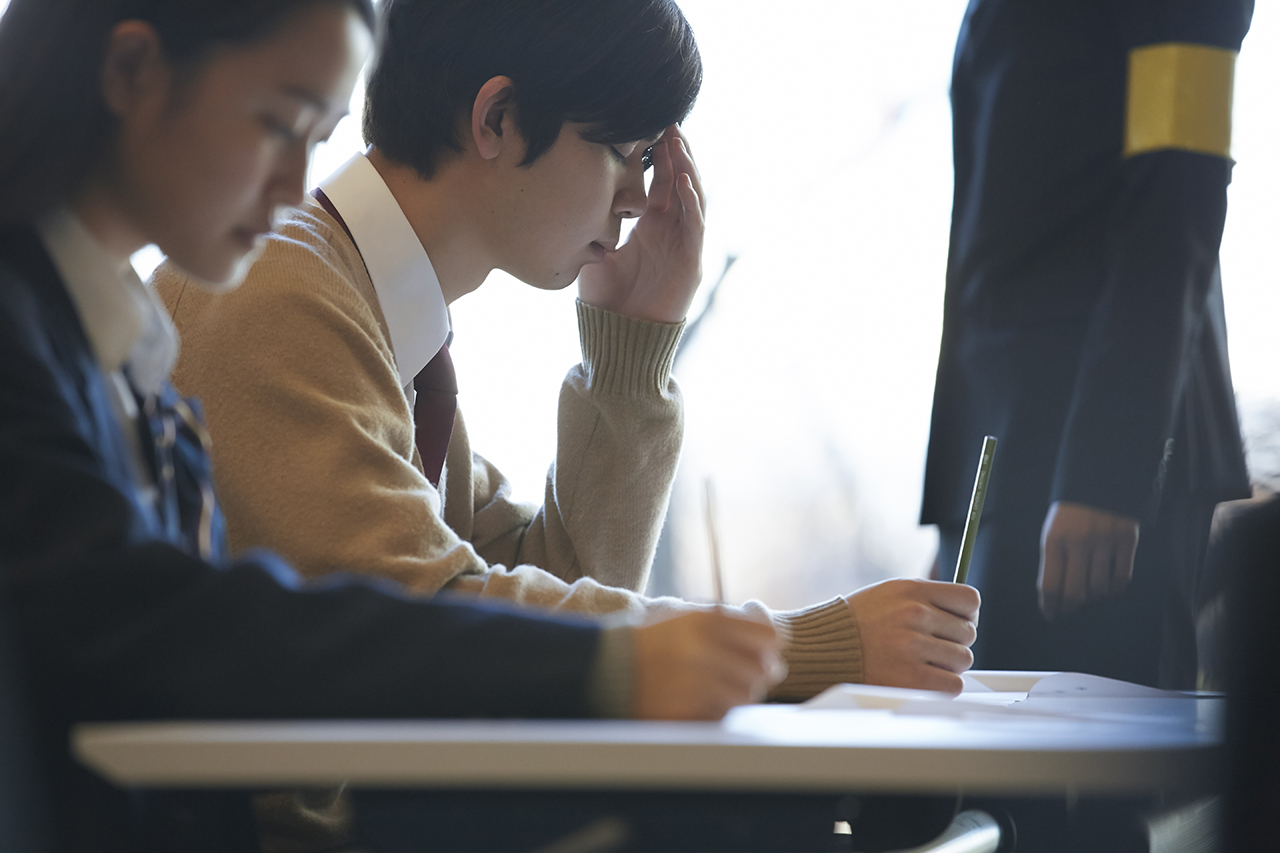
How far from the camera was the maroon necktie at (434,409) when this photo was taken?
1.17 m

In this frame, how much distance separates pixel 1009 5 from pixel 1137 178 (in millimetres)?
241

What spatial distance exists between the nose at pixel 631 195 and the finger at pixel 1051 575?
0.58 metres

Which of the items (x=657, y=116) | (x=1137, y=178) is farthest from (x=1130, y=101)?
A: (x=657, y=116)

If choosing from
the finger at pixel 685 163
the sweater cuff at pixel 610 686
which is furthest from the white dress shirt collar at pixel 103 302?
the finger at pixel 685 163

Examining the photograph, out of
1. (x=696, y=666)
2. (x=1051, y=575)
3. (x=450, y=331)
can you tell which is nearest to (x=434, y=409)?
(x=450, y=331)

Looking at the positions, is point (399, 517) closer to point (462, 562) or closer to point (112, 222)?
point (462, 562)

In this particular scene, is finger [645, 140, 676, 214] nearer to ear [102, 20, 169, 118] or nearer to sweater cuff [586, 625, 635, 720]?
ear [102, 20, 169, 118]

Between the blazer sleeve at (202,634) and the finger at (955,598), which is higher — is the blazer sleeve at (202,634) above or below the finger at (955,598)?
above

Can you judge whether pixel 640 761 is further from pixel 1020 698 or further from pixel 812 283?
pixel 812 283

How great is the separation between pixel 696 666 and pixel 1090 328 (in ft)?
2.69

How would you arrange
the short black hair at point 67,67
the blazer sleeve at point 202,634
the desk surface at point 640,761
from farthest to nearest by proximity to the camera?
1. the short black hair at point 67,67
2. the blazer sleeve at point 202,634
3. the desk surface at point 640,761

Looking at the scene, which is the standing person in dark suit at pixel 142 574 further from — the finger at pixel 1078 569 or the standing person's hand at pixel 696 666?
the finger at pixel 1078 569

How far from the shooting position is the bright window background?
2.22 meters

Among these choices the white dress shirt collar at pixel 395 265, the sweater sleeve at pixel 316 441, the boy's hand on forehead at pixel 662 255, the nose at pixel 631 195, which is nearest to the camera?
the sweater sleeve at pixel 316 441
